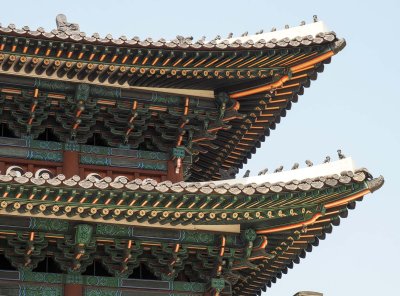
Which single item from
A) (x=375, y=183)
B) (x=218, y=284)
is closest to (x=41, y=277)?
(x=218, y=284)

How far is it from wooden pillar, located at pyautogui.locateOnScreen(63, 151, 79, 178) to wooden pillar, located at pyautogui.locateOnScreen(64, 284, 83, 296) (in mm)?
2986

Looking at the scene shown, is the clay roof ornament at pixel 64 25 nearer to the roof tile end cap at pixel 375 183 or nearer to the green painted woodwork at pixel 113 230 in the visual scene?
the green painted woodwork at pixel 113 230

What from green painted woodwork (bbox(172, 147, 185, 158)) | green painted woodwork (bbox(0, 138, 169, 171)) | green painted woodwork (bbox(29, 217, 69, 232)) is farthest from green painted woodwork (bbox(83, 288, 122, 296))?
green painted woodwork (bbox(172, 147, 185, 158))

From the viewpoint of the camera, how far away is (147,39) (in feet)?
103

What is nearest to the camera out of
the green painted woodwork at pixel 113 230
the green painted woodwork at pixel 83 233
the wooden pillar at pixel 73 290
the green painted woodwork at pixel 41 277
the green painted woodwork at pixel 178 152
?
the green painted woodwork at pixel 83 233

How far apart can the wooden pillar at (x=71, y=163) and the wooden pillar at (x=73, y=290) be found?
2986mm

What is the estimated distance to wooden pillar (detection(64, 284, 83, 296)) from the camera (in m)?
29.8

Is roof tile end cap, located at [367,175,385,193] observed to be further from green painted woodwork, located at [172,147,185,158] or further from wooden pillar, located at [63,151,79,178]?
wooden pillar, located at [63,151,79,178]

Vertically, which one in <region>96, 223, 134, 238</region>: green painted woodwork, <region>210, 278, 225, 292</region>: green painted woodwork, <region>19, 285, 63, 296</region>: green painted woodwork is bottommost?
<region>19, 285, 63, 296</region>: green painted woodwork

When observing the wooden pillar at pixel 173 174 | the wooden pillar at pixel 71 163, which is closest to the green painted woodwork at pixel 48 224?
the wooden pillar at pixel 71 163

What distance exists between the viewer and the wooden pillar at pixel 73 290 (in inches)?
1172

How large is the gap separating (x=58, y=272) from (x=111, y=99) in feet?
15.0

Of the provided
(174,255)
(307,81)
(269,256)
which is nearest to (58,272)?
(174,255)

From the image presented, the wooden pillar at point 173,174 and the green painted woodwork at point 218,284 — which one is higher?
the wooden pillar at point 173,174
